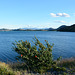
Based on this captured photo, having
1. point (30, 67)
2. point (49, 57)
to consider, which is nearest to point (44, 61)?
point (49, 57)

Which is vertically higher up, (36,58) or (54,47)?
(36,58)

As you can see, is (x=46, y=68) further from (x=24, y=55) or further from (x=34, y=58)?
(x=24, y=55)

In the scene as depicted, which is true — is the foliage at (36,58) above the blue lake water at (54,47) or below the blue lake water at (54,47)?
above

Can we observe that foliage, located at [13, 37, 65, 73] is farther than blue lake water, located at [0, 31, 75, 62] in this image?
No

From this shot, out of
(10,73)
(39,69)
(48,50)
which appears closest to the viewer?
(10,73)

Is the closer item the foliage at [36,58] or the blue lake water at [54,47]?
the foliage at [36,58]

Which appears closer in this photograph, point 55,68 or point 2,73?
point 2,73

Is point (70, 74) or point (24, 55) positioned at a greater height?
point (24, 55)

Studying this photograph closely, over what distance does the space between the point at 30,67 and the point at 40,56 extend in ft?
4.22

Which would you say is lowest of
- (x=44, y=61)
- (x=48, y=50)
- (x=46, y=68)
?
(x=46, y=68)

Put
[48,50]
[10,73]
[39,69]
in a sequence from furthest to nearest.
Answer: [48,50]
[39,69]
[10,73]

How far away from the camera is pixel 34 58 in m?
9.59

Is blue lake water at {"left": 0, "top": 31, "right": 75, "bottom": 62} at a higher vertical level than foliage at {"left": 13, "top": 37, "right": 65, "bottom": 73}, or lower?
lower

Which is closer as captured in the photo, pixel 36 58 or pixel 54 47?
pixel 36 58
